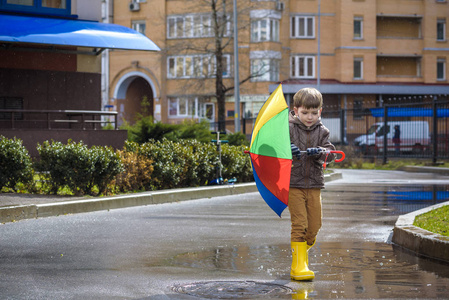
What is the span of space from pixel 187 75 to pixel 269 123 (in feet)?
168

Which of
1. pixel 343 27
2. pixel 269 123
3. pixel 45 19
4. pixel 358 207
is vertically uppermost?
pixel 343 27

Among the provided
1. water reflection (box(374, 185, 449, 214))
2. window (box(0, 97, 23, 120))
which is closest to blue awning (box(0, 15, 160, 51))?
window (box(0, 97, 23, 120))

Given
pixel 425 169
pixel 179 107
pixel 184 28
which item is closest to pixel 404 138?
pixel 425 169

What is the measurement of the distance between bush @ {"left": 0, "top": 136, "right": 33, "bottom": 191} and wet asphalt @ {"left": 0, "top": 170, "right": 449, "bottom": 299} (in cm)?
181

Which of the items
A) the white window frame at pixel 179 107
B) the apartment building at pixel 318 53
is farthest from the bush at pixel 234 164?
the white window frame at pixel 179 107

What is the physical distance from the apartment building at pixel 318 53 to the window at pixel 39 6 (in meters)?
33.2

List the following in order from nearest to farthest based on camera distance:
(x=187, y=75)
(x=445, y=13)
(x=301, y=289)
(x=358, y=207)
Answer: (x=301, y=289), (x=358, y=207), (x=187, y=75), (x=445, y=13)

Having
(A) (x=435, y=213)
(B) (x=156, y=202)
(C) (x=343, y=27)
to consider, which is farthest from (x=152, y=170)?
(C) (x=343, y=27)

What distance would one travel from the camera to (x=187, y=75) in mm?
57594

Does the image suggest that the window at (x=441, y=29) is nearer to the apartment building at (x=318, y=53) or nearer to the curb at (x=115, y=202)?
the apartment building at (x=318, y=53)

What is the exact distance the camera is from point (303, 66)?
198ft

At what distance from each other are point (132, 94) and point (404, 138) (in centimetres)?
3468

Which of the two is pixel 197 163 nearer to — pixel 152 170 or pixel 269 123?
pixel 152 170

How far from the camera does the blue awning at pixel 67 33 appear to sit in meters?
20.8
